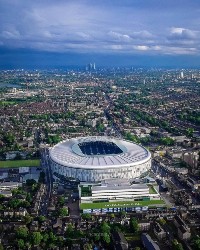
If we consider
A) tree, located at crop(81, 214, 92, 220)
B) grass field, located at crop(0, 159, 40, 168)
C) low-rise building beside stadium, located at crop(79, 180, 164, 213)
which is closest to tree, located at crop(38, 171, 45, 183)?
grass field, located at crop(0, 159, 40, 168)

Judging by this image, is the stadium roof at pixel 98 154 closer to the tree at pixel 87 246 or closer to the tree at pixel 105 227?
the tree at pixel 105 227

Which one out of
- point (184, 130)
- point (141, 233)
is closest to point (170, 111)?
point (184, 130)

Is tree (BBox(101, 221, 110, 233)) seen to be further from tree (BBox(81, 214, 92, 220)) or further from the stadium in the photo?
the stadium

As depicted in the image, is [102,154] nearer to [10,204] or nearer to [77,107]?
[10,204]

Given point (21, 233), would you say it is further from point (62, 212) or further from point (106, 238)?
point (106, 238)

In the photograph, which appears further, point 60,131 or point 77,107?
point 77,107

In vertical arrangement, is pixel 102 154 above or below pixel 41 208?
above

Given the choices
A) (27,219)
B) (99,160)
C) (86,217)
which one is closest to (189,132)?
(99,160)
